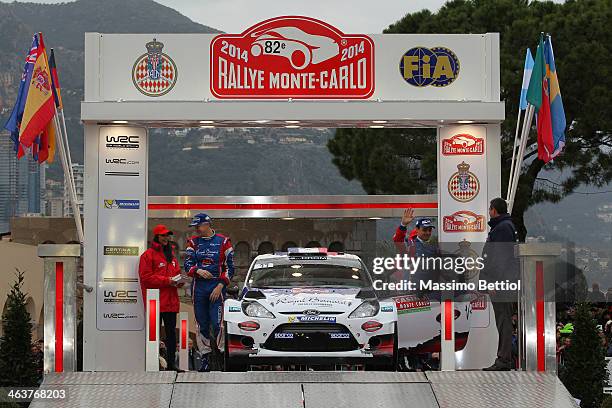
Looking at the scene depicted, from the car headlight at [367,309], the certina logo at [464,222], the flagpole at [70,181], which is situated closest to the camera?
the car headlight at [367,309]

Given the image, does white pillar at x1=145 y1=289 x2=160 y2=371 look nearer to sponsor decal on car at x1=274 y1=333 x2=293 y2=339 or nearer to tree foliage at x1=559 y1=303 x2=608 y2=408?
sponsor decal on car at x1=274 y1=333 x2=293 y2=339

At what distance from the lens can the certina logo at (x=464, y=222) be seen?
1400 cm

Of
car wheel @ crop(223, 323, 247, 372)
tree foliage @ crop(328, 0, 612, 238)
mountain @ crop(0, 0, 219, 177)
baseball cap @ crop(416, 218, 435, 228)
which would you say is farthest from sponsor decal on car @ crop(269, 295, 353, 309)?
mountain @ crop(0, 0, 219, 177)

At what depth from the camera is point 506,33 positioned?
40.8 meters

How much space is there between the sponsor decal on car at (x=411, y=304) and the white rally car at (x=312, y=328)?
2.4 inches

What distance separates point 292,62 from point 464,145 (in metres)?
2.22

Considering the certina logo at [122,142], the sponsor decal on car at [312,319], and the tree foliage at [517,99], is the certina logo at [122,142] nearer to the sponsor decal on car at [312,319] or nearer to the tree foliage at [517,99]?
the sponsor decal on car at [312,319]

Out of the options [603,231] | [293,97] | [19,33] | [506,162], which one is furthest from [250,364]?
[19,33]

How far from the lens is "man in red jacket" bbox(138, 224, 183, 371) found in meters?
12.0

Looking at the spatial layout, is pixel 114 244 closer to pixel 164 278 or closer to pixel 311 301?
pixel 164 278

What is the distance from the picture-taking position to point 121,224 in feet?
45.1

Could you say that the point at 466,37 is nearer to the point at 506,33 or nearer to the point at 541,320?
the point at 541,320

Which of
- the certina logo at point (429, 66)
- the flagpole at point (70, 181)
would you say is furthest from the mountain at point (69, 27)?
the certina logo at point (429, 66)

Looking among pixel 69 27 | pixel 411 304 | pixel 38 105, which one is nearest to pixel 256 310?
pixel 411 304
